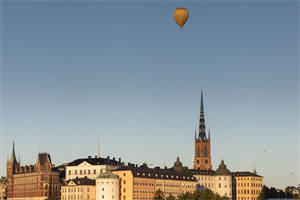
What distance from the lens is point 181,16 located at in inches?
3570

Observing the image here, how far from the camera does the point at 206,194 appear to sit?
180 metres

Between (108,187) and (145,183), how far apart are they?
44.9 ft

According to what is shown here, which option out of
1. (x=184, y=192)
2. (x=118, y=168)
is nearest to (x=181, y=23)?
(x=118, y=168)

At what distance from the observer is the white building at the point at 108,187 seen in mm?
174125

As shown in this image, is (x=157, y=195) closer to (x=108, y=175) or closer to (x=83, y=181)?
(x=108, y=175)

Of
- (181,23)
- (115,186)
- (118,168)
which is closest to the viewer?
(181,23)

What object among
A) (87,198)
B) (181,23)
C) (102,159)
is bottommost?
(87,198)

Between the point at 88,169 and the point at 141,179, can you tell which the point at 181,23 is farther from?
the point at 88,169

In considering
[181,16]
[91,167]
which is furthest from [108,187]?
[181,16]

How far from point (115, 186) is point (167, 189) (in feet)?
78.0

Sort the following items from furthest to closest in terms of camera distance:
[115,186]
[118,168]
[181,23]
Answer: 1. [118,168]
2. [115,186]
3. [181,23]

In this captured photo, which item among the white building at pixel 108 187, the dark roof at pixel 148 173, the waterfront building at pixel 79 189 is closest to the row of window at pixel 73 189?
the waterfront building at pixel 79 189

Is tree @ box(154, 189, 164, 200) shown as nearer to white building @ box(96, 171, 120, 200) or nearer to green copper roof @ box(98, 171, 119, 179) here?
white building @ box(96, 171, 120, 200)

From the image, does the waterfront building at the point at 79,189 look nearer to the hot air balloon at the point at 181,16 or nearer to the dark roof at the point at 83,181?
the dark roof at the point at 83,181
